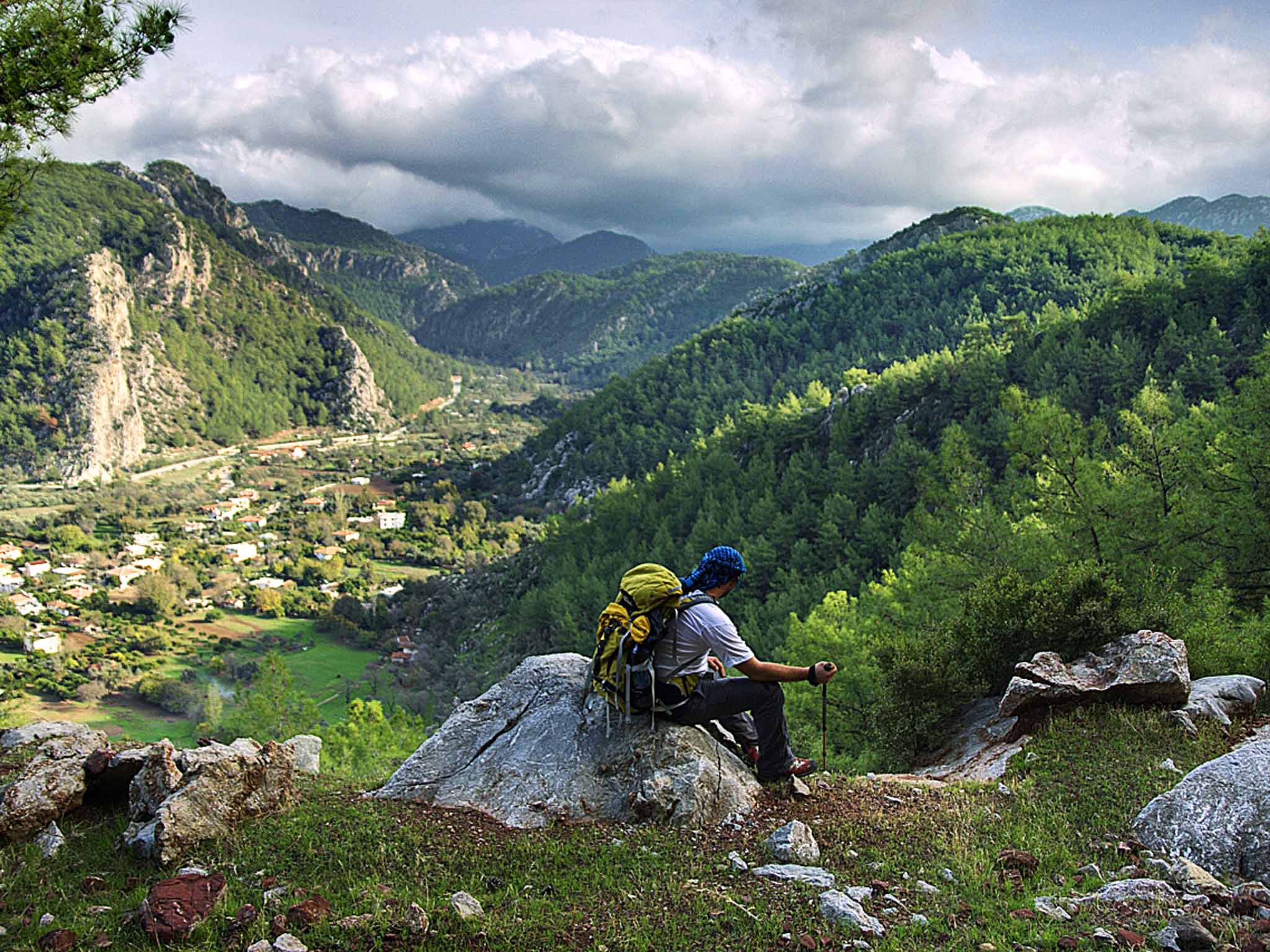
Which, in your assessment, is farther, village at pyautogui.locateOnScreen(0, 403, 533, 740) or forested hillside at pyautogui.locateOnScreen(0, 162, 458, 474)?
forested hillside at pyautogui.locateOnScreen(0, 162, 458, 474)

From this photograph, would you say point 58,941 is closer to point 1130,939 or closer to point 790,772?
point 790,772

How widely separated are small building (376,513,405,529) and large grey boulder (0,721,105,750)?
100 m

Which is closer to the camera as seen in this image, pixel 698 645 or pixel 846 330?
pixel 698 645

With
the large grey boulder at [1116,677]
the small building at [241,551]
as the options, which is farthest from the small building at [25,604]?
the large grey boulder at [1116,677]

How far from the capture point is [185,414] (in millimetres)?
151500

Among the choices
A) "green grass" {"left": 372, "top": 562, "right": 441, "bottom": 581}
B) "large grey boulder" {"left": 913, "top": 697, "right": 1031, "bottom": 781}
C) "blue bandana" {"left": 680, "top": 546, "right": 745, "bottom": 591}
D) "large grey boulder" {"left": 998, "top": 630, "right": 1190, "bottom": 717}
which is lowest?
"green grass" {"left": 372, "top": 562, "right": 441, "bottom": 581}

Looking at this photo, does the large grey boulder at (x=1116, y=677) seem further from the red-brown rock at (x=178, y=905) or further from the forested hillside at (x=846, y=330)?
the forested hillside at (x=846, y=330)

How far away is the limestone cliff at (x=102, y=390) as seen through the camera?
126 meters

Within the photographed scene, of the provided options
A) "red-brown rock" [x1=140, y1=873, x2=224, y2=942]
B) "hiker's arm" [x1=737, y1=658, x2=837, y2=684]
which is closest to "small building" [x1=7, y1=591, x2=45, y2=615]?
"red-brown rock" [x1=140, y1=873, x2=224, y2=942]

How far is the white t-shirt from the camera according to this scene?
649 centimetres

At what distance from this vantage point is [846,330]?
111188 mm

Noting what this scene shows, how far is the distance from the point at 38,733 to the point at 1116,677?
503 inches

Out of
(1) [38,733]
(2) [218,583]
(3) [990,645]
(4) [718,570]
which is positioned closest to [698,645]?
(4) [718,570]

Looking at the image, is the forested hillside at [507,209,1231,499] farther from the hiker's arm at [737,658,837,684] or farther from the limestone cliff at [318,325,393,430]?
the hiker's arm at [737,658,837,684]
